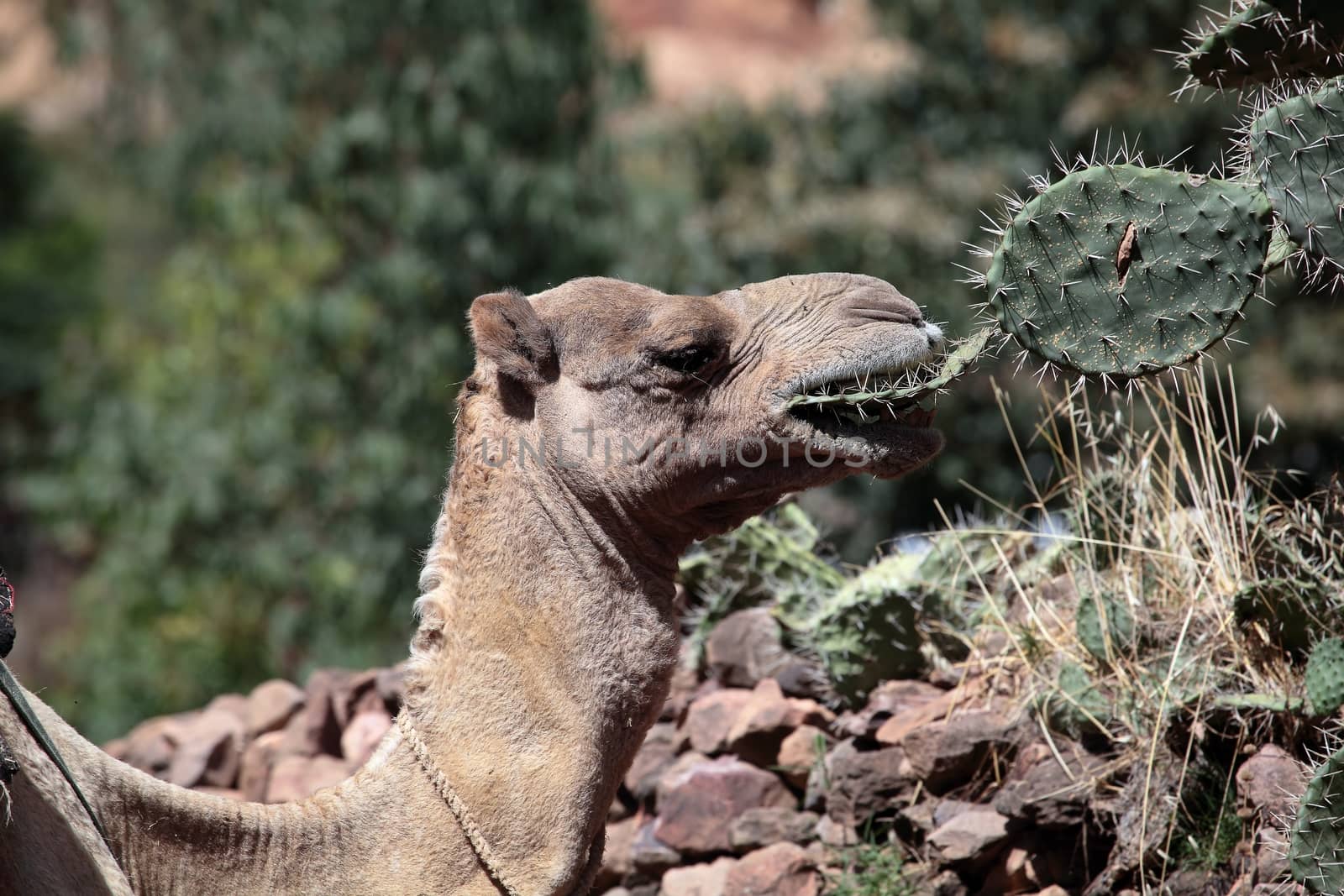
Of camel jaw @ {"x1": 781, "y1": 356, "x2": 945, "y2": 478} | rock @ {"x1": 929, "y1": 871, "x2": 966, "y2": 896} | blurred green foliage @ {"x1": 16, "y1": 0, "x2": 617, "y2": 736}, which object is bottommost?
Answer: rock @ {"x1": 929, "y1": 871, "x2": 966, "y2": 896}

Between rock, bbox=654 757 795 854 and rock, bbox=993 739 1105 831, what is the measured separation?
92 cm

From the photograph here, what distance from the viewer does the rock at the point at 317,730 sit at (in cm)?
593

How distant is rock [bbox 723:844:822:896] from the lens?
4.64 m

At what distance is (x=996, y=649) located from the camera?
16.8 ft

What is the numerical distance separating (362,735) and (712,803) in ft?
5.30

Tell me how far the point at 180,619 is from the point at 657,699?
1062 cm

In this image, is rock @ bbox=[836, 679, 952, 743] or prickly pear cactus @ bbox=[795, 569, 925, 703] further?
prickly pear cactus @ bbox=[795, 569, 925, 703]

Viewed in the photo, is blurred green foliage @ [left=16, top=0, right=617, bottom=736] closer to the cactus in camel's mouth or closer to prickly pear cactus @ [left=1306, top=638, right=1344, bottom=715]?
the cactus in camel's mouth

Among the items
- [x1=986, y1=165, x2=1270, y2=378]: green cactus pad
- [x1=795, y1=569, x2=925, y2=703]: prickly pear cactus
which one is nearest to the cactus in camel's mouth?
[x1=986, y1=165, x2=1270, y2=378]: green cactus pad

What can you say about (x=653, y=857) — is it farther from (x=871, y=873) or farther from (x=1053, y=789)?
(x=1053, y=789)

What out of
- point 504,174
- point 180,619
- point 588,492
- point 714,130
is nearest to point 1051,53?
point 714,130

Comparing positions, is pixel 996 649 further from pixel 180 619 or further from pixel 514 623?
pixel 180 619

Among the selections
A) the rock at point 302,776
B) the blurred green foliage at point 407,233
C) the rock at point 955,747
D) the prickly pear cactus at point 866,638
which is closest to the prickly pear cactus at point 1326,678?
the rock at point 955,747

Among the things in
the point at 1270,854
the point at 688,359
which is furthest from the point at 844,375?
the point at 1270,854
